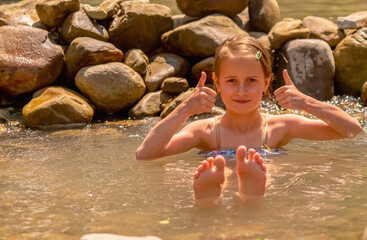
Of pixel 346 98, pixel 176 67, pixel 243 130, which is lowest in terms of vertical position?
pixel 346 98

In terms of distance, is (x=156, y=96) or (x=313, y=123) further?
(x=156, y=96)

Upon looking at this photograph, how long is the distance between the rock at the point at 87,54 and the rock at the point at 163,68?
0.55m

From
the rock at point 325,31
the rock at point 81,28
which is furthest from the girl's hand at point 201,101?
the rock at point 325,31

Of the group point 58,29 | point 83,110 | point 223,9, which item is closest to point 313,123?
point 83,110

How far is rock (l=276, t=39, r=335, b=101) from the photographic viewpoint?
8.38m

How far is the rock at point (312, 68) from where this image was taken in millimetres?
8383

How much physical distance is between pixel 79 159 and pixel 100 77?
292 centimetres

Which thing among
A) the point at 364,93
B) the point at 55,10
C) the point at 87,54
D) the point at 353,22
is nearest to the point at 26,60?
the point at 87,54

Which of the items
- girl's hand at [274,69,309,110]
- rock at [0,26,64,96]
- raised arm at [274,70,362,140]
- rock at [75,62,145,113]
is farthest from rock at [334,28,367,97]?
girl's hand at [274,69,309,110]

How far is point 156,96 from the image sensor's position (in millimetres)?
7984

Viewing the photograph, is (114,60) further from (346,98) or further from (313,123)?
(313,123)

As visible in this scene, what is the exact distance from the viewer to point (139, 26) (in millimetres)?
8797

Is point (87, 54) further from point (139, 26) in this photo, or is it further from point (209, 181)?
point (209, 181)

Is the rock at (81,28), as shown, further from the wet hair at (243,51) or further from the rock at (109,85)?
the wet hair at (243,51)
